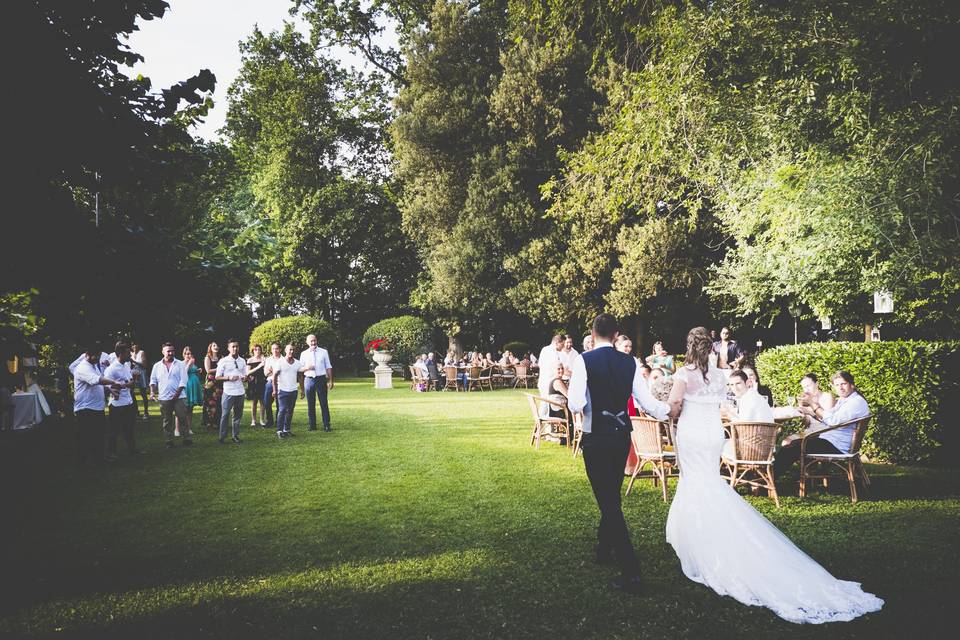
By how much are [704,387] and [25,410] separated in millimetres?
12437

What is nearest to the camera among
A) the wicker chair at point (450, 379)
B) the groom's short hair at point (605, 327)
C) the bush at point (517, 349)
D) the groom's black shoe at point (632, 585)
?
the groom's black shoe at point (632, 585)

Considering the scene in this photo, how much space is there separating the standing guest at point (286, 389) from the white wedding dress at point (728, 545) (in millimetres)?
8233

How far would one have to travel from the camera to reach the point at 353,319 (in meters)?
36.9

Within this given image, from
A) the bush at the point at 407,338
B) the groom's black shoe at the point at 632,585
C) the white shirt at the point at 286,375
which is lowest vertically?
the groom's black shoe at the point at 632,585

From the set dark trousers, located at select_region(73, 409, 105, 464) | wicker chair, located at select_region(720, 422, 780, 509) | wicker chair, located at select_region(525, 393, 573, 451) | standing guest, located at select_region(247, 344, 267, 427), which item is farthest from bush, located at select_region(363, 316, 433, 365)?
wicker chair, located at select_region(720, 422, 780, 509)

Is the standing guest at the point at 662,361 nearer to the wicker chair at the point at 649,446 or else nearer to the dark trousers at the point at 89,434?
the wicker chair at the point at 649,446

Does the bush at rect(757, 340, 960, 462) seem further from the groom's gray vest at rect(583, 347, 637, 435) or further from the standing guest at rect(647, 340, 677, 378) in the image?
the groom's gray vest at rect(583, 347, 637, 435)

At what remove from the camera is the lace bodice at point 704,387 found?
494cm

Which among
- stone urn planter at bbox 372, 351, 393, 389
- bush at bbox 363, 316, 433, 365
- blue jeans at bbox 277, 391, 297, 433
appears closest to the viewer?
blue jeans at bbox 277, 391, 297, 433

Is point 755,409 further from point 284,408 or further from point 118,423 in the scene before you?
point 118,423

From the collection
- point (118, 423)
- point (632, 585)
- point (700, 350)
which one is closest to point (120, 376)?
point (118, 423)

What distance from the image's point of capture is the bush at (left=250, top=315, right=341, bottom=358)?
25.4 meters

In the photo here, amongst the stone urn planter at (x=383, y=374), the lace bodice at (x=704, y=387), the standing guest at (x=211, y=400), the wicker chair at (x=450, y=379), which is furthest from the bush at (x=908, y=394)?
the stone urn planter at (x=383, y=374)

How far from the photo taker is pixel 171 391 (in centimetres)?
1091
